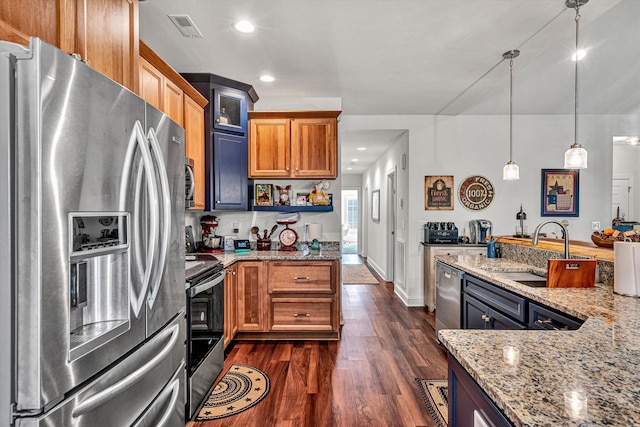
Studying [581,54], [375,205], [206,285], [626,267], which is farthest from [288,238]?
[375,205]

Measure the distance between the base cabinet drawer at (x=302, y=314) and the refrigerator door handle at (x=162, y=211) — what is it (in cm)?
206

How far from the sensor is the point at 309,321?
11.0ft

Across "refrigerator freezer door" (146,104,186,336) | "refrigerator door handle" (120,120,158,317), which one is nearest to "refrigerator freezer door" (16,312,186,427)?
"refrigerator freezer door" (146,104,186,336)

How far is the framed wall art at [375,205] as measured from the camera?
25.1 feet

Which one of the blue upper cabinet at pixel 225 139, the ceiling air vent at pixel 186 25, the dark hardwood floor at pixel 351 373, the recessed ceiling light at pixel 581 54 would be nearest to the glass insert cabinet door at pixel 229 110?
the blue upper cabinet at pixel 225 139

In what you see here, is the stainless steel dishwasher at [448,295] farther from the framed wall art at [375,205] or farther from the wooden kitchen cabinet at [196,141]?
the framed wall art at [375,205]

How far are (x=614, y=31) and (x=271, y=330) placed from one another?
3.93 m

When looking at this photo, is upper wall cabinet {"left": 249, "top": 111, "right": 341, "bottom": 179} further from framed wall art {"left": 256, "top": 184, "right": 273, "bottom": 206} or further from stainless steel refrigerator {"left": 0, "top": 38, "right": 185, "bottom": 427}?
stainless steel refrigerator {"left": 0, "top": 38, "right": 185, "bottom": 427}

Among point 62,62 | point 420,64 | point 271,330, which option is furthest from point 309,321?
point 62,62

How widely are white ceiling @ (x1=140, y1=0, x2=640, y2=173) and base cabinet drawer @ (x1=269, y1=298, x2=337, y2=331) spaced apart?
2237 millimetres

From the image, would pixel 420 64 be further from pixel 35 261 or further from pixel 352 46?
pixel 35 261

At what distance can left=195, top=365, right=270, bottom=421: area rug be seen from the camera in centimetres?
219

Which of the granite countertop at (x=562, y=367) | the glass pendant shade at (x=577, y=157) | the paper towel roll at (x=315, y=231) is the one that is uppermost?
the glass pendant shade at (x=577, y=157)

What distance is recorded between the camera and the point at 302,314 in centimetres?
337
